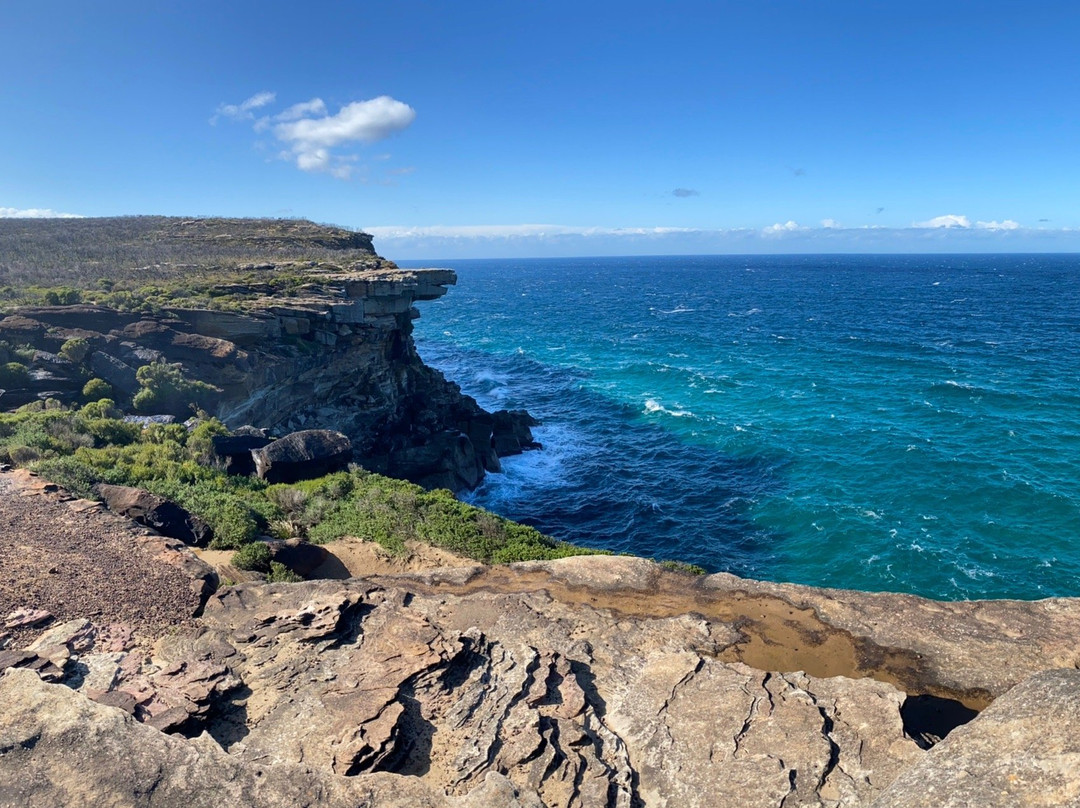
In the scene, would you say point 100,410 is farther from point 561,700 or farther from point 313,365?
point 561,700

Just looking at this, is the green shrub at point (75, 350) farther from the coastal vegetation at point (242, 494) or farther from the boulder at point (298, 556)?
the boulder at point (298, 556)

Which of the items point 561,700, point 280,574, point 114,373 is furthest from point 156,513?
point 114,373

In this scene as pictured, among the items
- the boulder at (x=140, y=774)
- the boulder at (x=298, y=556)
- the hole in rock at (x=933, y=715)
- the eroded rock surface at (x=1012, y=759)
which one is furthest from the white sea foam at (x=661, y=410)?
A: the boulder at (x=140, y=774)

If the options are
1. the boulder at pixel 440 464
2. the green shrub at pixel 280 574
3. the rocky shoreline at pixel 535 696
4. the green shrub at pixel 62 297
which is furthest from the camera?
the boulder at pixel 440 464

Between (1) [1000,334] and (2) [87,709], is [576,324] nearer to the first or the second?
(1) [1000,334]

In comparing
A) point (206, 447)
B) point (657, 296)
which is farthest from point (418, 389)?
point (657, 296)

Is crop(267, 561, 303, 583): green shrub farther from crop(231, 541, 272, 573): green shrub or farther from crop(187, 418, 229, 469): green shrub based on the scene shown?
crop(187, 418, 229, 469): green shrub

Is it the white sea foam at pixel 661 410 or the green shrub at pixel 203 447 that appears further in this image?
the white sea foam at pixel 661 410

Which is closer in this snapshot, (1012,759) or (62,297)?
(1012,759)
